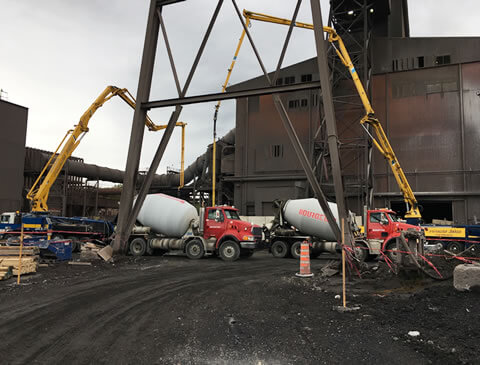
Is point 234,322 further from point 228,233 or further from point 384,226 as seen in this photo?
point 384,226

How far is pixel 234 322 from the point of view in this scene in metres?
6.37

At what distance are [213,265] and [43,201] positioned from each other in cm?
1372

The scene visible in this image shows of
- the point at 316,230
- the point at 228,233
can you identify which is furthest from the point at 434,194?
the point at 228,233

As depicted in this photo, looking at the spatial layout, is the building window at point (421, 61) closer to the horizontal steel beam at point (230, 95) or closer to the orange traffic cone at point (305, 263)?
the horizontal steel beam at point (230, 95)

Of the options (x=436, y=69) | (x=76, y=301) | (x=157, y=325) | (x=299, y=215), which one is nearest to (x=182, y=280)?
(x=76, y=301)

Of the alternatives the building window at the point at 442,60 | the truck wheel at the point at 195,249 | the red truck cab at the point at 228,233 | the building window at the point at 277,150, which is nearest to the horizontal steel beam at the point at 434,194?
the building window at the point at 277,150

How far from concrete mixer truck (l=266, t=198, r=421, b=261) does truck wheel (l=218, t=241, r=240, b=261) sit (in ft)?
11.5

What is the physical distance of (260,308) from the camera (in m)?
7.40

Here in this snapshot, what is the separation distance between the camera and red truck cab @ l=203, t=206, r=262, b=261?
17.3m

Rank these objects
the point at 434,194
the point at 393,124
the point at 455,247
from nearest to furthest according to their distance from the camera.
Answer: the point at 455,247, the point at 434,194, the point at 393,124

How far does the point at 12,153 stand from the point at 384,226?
108 feet

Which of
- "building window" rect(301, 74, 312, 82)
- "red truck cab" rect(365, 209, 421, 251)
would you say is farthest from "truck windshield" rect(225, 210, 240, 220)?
"building window" rect(301, 74, 312, 82)

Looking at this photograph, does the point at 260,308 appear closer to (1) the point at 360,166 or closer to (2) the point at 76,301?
(2) the point at 76,301

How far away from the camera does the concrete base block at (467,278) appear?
24.6 feet
